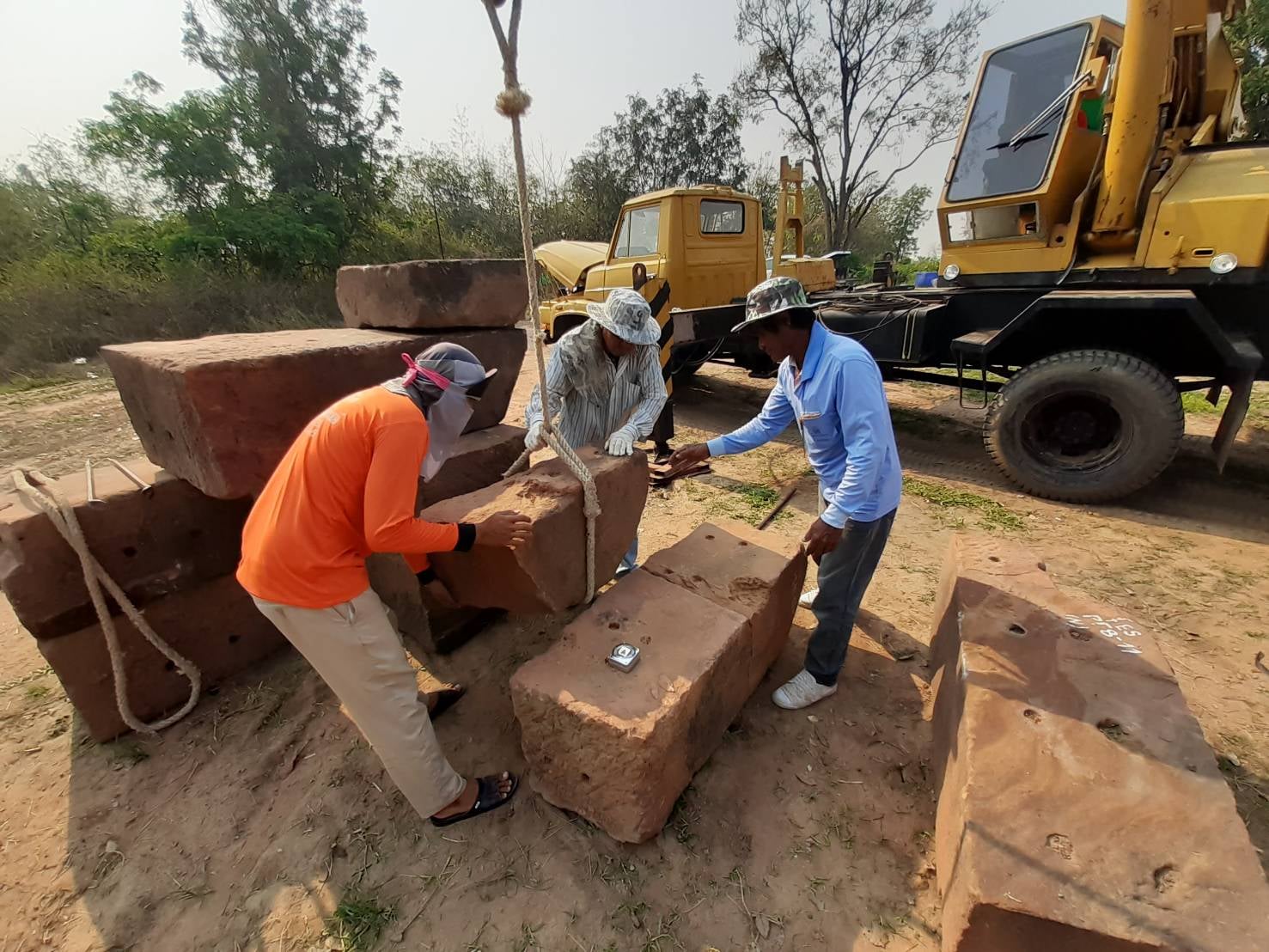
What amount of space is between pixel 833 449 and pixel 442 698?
2.06 meters

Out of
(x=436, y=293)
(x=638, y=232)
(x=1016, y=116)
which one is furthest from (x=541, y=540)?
(x=638, y=232)

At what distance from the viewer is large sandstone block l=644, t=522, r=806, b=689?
92.5 inches

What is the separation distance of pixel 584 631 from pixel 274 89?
17046mm

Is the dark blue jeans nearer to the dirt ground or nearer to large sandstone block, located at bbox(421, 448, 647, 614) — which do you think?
the dirt ground

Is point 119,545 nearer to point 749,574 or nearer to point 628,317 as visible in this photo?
point 628,317

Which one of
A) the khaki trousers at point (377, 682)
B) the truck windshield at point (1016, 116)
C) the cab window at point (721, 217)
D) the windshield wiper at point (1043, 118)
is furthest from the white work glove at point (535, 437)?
the cab window at point (721, 217)

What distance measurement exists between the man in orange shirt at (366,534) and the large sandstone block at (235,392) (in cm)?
56

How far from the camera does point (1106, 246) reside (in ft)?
13.8

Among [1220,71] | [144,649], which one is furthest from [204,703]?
[1220,71]

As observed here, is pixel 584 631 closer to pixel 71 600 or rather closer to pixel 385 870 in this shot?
pixel 385 870

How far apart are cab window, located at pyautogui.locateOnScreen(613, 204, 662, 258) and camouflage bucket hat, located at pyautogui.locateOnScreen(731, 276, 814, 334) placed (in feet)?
14.7

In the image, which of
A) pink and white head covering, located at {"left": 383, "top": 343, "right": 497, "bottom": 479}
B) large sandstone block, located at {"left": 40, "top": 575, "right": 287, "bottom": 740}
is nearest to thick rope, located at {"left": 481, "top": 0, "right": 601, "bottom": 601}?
pink and white head covering, located at {"left": 383, "top": 343, "right": 497, "bottom": 479}

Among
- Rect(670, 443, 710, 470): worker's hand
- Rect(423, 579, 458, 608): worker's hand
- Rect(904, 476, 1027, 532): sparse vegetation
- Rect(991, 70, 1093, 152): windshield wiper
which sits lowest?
Rect(904, 476, 1027, 532): sparse vegetation

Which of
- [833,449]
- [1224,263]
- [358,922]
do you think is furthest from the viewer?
[1224,263]
